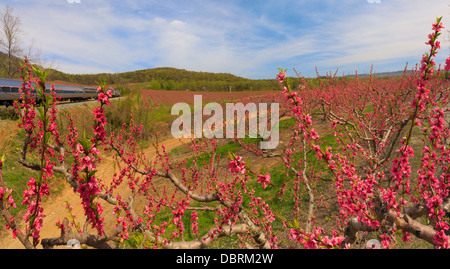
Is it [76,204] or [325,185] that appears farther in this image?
[76,204]

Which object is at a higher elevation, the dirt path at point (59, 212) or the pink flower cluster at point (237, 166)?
the pink flower cluster at point (237, 166)

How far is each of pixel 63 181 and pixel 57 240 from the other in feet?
38.3

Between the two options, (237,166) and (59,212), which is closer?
(237,166)

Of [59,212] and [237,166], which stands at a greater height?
[237,166]

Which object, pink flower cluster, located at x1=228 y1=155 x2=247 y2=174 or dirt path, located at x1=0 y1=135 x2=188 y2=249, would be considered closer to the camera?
pink flower cluster, located at x1=228 y1=155 x2=247 y2=174

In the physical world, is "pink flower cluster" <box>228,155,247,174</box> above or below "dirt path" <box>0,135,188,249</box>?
above

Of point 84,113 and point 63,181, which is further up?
point 84,113

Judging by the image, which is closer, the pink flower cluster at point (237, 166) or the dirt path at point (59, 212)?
the pink flower cluster at point (237, 166)

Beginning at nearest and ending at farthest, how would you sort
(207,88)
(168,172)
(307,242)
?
(307,242) < (168,172) < (207,88)
